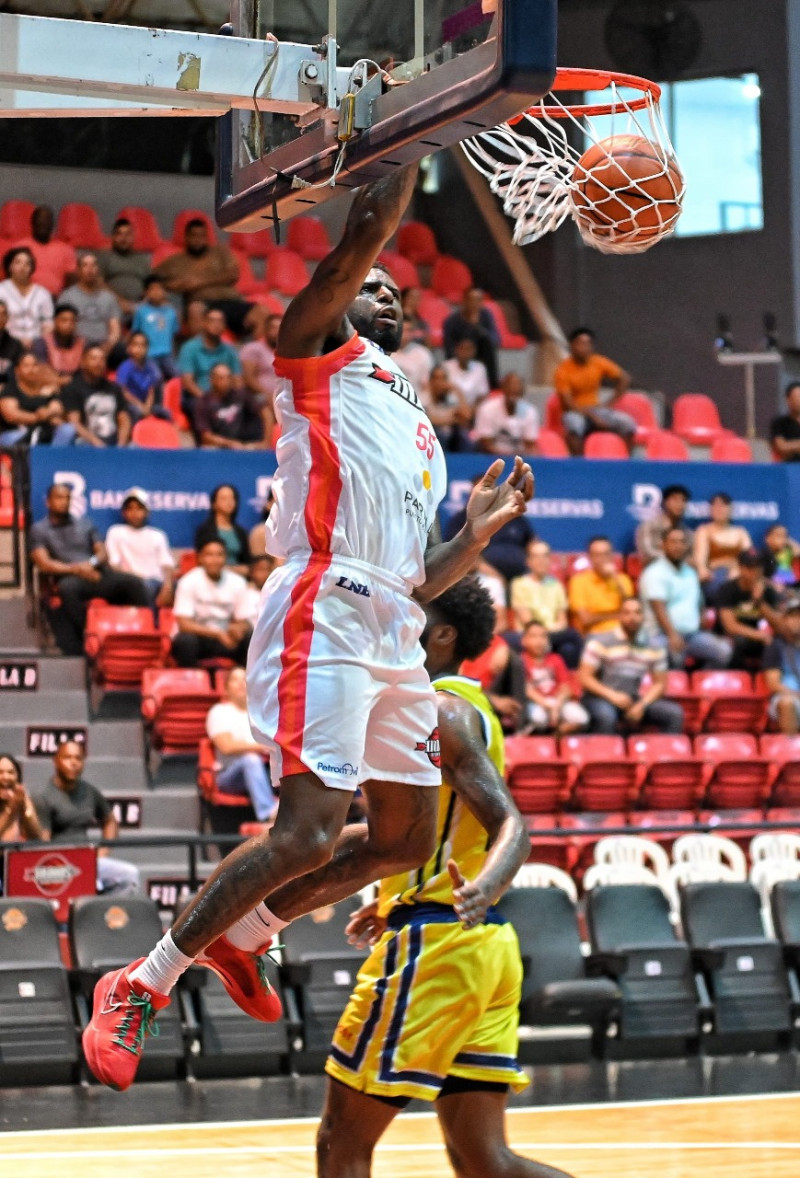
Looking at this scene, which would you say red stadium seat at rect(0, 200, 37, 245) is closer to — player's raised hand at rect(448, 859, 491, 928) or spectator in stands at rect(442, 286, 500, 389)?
spectator in stands at rect(442, 286, 500, 389)

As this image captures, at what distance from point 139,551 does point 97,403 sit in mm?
1383

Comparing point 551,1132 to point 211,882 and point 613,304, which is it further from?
point 613,304

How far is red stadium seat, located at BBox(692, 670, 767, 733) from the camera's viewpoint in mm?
12812

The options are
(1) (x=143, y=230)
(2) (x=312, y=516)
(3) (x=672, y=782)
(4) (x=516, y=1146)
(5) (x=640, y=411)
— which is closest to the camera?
(2) (x=312, y=516)

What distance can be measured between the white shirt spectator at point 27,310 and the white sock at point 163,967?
31.1ft

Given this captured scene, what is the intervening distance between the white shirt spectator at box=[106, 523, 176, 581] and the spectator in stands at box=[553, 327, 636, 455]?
408 cm

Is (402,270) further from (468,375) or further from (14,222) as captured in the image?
(14,222)

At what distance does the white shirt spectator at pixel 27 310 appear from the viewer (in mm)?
13055

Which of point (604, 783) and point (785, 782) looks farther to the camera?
point (785, 782)

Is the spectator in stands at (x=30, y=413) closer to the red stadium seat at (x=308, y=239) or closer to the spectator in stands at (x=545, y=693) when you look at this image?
the spectator in stands at (x=545, y=693)

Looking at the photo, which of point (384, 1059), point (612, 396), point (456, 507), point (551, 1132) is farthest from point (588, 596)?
point (384, 1059)

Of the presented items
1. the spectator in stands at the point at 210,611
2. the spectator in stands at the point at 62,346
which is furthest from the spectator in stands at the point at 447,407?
the spectator in stands at the point at 210,611

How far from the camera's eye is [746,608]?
44.5 feet

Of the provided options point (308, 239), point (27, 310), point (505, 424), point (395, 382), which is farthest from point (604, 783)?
point (395, 382)
